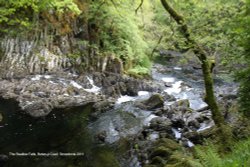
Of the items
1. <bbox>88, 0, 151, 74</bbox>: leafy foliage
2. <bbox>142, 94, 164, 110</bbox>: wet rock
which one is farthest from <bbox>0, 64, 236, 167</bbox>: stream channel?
<bbox>88, 0, 151, 74</bbox>: leafy foliage

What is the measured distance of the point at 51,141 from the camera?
12.3m

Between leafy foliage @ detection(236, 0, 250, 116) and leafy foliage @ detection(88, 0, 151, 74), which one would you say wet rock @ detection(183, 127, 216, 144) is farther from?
leafy foliage @ detection(88, 0, 151, 74)

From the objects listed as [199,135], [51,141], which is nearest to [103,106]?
[51,141]

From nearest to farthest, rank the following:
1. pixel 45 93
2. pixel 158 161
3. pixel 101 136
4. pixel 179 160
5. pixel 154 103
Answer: pixel 179 160 → pixel 158 161 → pixel 101 136 → pixel 154 103 → pixel 45 93

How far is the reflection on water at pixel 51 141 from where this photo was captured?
10.4 metres

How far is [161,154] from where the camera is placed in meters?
10.3

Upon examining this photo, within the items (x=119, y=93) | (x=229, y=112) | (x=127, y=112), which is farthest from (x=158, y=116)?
(x=119, y=93)

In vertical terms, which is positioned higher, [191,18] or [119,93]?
[191,18]

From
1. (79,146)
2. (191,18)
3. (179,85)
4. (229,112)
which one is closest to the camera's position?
(191,18)

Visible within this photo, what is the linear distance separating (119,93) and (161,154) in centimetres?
1035

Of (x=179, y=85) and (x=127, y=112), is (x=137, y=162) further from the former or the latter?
(x=179, y=85)

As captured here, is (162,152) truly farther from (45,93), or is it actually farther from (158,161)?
(45,93)

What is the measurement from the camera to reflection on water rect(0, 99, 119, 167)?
1041 centimetres

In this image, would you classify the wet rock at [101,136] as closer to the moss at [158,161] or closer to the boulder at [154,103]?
the moss at [158,161]
